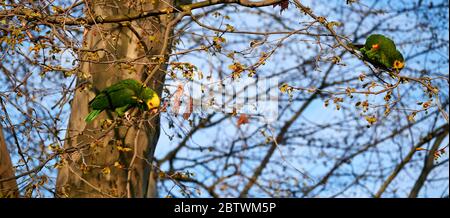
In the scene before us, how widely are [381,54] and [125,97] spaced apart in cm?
191

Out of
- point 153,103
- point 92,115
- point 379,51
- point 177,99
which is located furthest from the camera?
point 379,51

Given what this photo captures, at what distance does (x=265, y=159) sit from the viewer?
10.1 m

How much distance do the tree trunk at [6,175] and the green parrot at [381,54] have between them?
8.72 feet

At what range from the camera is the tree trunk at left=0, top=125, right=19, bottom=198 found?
16.1ft

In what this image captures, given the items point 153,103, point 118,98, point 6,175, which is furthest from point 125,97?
point 6,175

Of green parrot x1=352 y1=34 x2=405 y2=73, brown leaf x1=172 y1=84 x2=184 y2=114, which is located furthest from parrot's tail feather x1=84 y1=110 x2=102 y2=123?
green parrot x1=352 y1=34 x2=405 y2=73

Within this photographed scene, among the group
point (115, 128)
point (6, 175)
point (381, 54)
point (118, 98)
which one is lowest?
point (6, 175)

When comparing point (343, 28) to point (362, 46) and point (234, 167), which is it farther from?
point (362, 46)

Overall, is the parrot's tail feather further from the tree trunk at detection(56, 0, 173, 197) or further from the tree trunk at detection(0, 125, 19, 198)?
the tree trunk at detection(0, 125, 19, 198)

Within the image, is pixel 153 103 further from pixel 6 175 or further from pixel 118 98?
pixel 6 175

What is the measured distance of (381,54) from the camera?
5293mm

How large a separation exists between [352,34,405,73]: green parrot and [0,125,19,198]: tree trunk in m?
2.66

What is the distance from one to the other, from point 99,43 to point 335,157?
550cm
